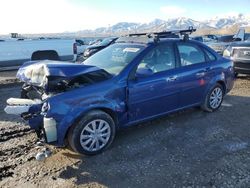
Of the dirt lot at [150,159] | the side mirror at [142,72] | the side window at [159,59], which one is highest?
the side window at [159,59]

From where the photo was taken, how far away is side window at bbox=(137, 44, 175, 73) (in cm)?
529

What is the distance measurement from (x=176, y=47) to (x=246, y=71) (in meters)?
5.04

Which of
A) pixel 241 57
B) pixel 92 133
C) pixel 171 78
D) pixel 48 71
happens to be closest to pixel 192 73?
pixel 171 78

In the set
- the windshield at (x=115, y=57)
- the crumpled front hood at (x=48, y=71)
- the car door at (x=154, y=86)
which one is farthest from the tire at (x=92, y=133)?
the windshield at (x=115, y=57)

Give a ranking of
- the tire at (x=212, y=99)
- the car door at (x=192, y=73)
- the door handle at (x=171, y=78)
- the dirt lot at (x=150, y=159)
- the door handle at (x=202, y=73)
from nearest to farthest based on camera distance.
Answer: the dirt lot at (x=150, y=159), the door handle at (x=171, y=78), the car door at (x=192, y=73), the door handle at (x=202, y=73), the tire at (x=212, y=99)

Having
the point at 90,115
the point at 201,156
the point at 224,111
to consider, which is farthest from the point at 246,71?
the point at 90,115

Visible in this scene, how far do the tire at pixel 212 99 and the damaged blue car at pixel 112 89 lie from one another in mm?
152

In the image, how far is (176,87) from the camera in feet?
18.6

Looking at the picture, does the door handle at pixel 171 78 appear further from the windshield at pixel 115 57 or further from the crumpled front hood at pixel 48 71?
the crumpled front hood at pixel 48 71

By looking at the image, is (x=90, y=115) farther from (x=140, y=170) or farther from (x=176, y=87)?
(x=176, y=87)

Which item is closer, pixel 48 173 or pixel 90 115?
pixel 48 173

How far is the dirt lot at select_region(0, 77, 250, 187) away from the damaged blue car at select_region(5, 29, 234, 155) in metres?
0.34

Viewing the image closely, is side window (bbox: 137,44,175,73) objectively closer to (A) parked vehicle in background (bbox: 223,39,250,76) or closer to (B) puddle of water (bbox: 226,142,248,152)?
(B) puddle of water (bbox: 226,142,248,152)

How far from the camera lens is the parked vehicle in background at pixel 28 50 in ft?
38.2
